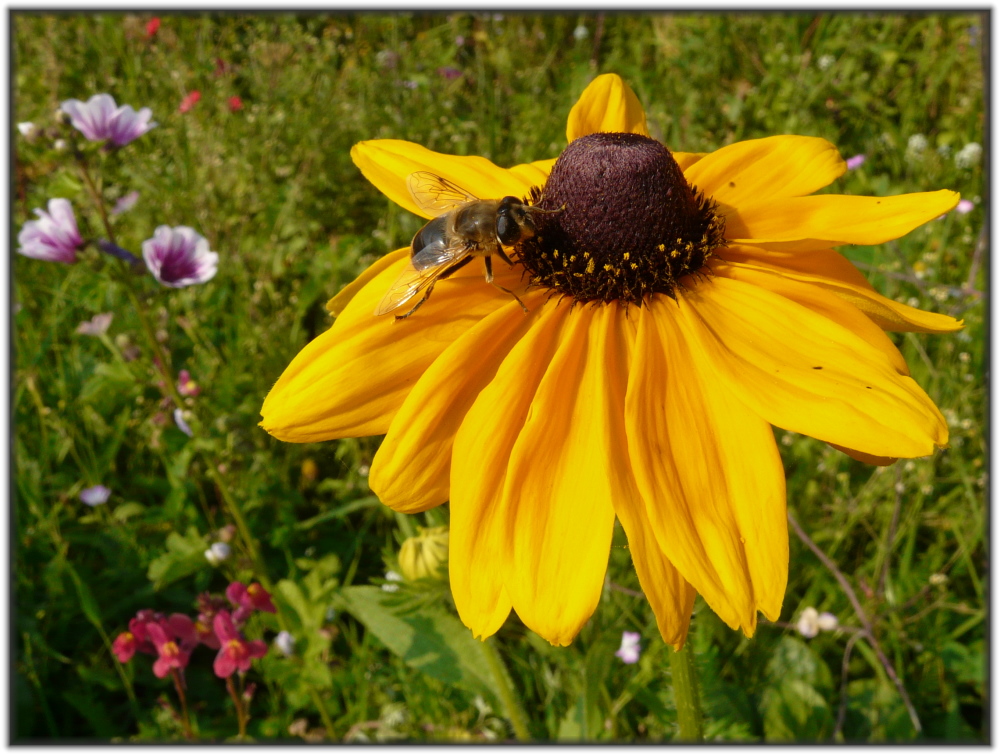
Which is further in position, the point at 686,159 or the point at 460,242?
the point at 686,159

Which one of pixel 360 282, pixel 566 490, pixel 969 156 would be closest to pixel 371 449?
pixel 360 282

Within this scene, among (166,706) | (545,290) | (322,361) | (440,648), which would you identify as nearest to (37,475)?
(166,706)

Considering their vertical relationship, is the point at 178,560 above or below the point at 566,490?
below

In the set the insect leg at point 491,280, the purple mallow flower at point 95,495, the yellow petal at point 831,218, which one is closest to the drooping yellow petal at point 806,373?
the yellow petal at point 831,218

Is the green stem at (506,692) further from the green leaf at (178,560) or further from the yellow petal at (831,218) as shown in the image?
the yellow petal at (831,218)

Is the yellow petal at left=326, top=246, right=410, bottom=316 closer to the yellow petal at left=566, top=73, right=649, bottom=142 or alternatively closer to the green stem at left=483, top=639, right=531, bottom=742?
the yellow petal at left=566, top=73, right=649, bottom=142

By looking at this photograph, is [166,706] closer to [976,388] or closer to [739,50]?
[976,388]

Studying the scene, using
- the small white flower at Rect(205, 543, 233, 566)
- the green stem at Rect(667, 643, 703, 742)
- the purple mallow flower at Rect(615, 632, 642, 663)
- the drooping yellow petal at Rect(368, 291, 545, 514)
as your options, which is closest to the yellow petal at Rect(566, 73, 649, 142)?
the drooping yellow petal at Rect(368, 291, 545, 514)

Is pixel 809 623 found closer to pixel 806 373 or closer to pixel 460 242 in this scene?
pixel 806 373
